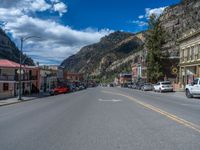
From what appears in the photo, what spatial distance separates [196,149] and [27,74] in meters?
67.8

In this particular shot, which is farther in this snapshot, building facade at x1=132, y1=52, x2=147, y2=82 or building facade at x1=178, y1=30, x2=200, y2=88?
building facade at x1=132, y1=52, x2=147, y2=82

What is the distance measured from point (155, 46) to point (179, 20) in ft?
169

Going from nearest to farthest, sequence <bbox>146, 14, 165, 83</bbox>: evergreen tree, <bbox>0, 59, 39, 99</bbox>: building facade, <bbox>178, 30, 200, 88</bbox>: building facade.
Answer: <bbox>0, 59, 39, 99</bbox>: building facade, <bbox>178, 30, 200, 88</bbox>: building facade, <bbox>146, 14, 165, 83</bbox>: evergreen tree

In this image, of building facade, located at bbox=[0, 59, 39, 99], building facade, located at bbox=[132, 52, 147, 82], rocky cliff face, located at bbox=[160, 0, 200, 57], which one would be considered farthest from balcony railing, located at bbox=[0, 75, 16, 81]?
building facade, located at bbox=[132, 52, 147, 82]

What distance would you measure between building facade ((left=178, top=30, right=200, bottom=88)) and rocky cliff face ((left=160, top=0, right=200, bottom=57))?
43078 millimetres

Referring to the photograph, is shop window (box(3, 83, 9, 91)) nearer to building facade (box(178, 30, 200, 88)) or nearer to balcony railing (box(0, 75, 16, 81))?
balcony railing (box(0, 75, 16, 81))

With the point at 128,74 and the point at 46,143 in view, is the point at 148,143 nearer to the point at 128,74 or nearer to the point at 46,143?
the point at 46,143

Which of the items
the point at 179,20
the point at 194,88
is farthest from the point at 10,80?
the point at 179,20

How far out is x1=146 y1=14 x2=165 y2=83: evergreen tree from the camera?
75.7 metres

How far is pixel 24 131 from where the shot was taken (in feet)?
Result: 38.2

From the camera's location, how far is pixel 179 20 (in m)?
123

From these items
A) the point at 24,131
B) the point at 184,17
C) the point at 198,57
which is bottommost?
the point at 24,131

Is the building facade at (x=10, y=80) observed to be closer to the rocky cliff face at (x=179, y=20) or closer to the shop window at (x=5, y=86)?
the shop window at (x=5, y=86)

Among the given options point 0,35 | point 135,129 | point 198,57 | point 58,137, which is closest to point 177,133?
point 135,129
